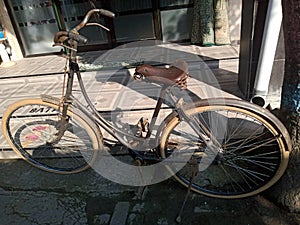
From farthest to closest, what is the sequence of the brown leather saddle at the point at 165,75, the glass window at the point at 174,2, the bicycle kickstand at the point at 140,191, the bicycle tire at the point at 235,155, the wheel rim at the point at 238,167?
the glass window at the point at 174,2 < the bicycle kickstand at the point at 140,191 < the wheel rim at the point at 238,167 < the brown leather saddle at the point at 165,75 < the bicycle tire at the point at 235,155

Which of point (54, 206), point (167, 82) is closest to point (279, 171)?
point (167, 82)

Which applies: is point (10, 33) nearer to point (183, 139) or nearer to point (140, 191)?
point (183, 139)

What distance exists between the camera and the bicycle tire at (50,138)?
2094 mm

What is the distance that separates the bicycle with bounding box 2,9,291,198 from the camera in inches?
68.2

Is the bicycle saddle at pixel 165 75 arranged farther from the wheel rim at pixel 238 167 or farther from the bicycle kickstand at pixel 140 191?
the bicycle kickstand at pixel 140 191

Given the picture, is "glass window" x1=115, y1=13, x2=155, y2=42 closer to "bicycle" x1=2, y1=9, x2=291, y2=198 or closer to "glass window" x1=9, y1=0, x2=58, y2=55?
"glass window" x1=9, y1=0, x2=58, y2=55

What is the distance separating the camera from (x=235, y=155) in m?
2.00

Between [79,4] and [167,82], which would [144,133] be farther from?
[79,4]

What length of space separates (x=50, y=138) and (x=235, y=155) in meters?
1.70

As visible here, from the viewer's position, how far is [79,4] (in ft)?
19.5

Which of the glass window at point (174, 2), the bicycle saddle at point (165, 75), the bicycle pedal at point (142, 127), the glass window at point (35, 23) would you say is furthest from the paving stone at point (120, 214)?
the glass window at point (35, 23)

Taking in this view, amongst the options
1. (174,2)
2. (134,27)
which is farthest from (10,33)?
(174,2)

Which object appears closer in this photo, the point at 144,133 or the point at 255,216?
the point at 255,216

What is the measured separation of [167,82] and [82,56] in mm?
4723
